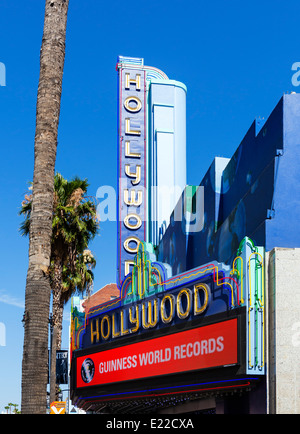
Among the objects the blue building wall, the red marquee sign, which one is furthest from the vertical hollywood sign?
the blue building wall

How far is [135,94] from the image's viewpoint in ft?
117

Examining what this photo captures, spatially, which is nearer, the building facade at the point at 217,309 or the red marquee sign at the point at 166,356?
the building facade at the point at 217,309

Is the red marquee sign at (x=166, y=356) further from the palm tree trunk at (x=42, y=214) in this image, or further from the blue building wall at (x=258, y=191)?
the palm tree trunk at (x=42, y=214)

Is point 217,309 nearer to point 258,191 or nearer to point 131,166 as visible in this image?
point 258,191

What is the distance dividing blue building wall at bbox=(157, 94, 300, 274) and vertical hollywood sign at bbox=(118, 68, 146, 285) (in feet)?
28.1

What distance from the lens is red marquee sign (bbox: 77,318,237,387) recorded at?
17938mm

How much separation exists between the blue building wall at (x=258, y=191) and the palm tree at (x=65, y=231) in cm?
933

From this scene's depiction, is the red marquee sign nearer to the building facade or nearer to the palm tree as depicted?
the building facade

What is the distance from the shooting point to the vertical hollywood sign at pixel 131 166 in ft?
109

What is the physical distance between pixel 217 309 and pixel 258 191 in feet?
11.4

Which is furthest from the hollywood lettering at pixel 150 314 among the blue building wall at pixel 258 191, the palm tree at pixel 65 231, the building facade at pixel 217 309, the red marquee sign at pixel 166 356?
the palm tree at pixel 65 231

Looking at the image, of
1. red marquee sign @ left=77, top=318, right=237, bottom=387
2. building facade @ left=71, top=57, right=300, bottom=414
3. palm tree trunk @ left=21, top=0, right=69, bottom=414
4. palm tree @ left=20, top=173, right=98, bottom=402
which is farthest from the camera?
palm tree @ left=20, top=173, right=98, bottom=402

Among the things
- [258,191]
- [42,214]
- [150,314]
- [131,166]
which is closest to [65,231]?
[131,166]
